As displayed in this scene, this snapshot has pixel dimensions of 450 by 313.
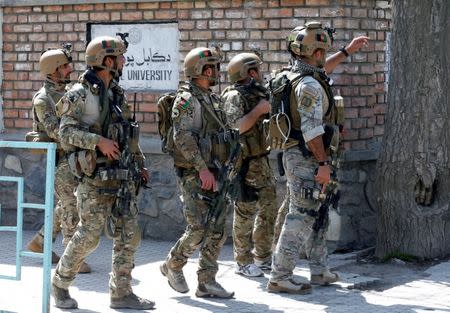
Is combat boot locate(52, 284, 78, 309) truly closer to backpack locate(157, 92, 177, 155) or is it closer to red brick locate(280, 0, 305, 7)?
backpack locate(157, 92, 177, 155)

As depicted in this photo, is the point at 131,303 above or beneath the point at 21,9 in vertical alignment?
beneath

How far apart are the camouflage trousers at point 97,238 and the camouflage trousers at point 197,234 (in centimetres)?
51

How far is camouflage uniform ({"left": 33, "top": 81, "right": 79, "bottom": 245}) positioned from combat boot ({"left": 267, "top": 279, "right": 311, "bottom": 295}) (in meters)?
1.92

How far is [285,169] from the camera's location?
835 centimetres

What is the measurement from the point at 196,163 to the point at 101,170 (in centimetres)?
73

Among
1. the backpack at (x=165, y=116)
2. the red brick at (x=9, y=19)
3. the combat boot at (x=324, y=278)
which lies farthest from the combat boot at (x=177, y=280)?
the red brick at (x=9, y=19)

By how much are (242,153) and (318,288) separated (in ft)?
4.24

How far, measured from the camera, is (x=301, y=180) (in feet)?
26.7

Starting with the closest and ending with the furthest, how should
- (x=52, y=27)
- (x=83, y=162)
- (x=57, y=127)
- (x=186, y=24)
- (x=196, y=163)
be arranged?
1. (x=83, y=162)
2. (x=196, y=163)
3. (x=57, y=127)
4. (x=186, y=24)
5. (x=52, y=27)

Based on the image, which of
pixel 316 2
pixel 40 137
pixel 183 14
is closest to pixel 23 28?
pixel 183 14

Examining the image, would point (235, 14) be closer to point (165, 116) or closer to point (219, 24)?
point (219, 24)

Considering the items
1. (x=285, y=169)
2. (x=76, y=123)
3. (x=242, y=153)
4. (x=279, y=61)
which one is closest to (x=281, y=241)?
(x=285, y=169)

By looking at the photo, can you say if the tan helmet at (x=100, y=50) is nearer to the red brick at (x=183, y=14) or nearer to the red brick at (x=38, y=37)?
the red brick at (x=183, y=14)

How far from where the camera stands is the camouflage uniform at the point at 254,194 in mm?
9039
